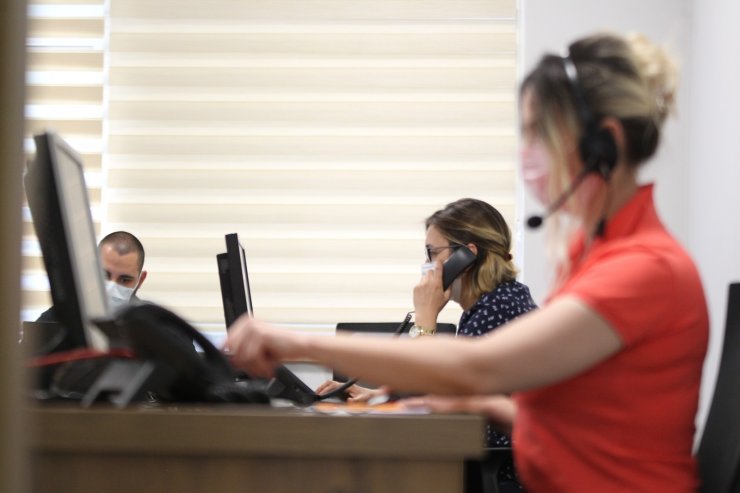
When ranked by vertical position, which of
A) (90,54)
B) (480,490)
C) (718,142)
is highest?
(90,54)

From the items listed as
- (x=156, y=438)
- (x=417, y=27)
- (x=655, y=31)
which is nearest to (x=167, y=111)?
(x=417, y=27)

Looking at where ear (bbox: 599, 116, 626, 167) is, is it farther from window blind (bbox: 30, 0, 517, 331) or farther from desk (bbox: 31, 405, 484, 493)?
window blind (bbox: 30, 0, 517, 331)

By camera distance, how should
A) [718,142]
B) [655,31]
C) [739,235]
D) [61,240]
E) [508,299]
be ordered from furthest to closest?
1. [655,31]
2. [718,142]
3. [739,235]
4. [508,299]
5. [61,240]

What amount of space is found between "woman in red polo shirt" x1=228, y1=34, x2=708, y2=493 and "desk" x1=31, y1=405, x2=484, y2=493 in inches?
2.6

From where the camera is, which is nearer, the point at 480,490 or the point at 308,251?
the point at 480,490

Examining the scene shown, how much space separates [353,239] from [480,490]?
1994 millimetres

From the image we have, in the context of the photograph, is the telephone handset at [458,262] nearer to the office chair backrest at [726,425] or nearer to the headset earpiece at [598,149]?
the office chair backrest at [726,425]

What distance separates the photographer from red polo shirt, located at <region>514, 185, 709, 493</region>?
4.01 ft

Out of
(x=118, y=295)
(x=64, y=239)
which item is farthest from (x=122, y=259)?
(x=64, y=239)

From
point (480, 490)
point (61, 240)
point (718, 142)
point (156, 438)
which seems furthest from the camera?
point (718, 142)

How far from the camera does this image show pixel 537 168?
1.34 meters

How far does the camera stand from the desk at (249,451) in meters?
1.12

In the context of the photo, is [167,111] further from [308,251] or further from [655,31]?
[655,31]

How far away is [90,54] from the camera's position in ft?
13.8
